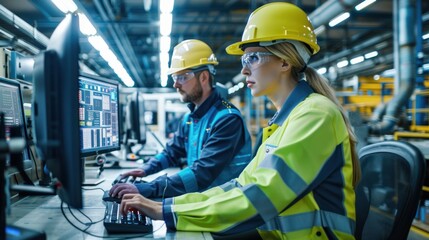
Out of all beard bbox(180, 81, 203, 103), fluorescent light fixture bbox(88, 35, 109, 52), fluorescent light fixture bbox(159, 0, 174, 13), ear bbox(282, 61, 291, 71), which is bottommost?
beard bbox(180, 81, 203, 103)

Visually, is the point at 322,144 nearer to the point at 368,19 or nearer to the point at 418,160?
the point at 418,160

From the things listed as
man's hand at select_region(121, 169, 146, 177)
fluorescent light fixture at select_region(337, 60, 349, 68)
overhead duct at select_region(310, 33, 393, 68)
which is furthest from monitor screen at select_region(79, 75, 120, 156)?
fluorescent light fixture at select_region(337, 60, 349, 68)

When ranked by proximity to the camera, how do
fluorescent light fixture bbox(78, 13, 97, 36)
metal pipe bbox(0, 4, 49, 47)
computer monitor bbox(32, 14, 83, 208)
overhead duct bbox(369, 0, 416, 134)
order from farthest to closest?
overhead duct bbox(369, 0, 416, 134)
fluorescent light fixture bbox(78, 13, 97, 36)
metal pipe bbox(0, 4, 49, 47)
computer monitor bbox(32, 14, 83, 208)

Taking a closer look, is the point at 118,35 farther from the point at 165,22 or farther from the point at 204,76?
the point at 204,76

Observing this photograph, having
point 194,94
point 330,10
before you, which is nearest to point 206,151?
point 194,94

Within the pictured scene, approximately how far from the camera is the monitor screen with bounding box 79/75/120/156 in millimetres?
1752

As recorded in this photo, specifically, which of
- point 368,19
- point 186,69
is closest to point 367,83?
point 368,19

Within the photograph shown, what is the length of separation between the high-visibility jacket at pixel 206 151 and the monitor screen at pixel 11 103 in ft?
2.16

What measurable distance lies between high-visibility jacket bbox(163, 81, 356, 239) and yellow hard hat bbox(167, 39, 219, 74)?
1288 mm

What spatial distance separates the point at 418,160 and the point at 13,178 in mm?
1815

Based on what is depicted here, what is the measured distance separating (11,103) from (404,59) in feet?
18.8

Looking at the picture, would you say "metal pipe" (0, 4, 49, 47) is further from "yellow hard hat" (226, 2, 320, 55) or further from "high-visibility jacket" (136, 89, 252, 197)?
"yellow hard hat" (226, 2, 320, 55)

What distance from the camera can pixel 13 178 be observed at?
1.68 meters

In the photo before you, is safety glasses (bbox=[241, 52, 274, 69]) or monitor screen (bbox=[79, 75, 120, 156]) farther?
monitor screen (bbox=[79, 75, 120, 156])
